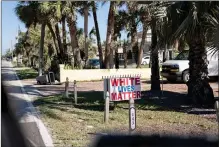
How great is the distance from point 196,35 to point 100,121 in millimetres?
3130

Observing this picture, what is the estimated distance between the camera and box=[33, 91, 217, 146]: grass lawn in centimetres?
653

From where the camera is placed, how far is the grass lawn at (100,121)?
6.53m

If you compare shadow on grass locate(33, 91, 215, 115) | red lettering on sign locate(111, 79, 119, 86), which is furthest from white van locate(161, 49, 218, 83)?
red lettering on sign locate(111, 79, 119, 86)

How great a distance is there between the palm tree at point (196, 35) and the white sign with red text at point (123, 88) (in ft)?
4.86

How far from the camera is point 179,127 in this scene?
7098 mm

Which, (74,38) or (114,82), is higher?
(74,38)

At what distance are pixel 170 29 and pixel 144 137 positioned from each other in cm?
620

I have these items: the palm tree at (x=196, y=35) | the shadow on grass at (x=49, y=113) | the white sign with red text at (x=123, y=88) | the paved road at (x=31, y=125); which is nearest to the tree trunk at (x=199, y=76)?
the palm tree at (x=196, y=35)

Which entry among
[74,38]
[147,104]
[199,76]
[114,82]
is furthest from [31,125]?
[74,38]

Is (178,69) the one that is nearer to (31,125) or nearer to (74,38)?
(74,38)

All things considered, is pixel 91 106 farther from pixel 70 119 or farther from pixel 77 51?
pixel 77 51

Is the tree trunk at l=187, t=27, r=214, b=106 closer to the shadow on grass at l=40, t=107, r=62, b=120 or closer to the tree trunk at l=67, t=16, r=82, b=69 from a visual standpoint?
the shadow on grass at l=40, t=107, r=62, b=120

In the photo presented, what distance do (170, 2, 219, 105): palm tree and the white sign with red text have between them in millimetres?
1480

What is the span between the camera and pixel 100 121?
25.4 ft
